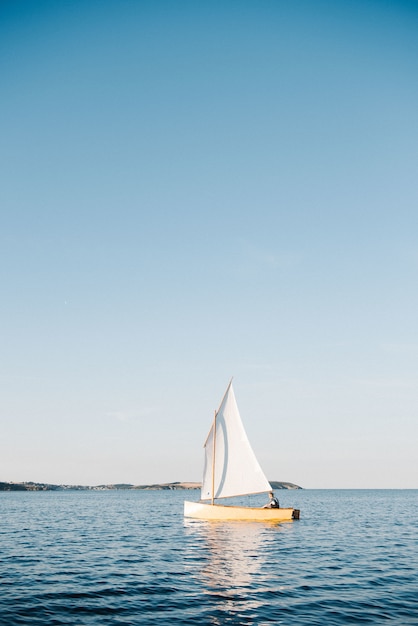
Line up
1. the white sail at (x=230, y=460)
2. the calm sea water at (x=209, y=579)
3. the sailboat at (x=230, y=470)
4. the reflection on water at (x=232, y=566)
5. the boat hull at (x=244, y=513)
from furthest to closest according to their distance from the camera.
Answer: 1. the white sail at (x=230, y=460)
2. the sailboat at (x=230, y=470)
3. the boat hull at (x=244, y=513)
4. the reflection on water at (x=232, y=566)
5. the calm sea water at (x=209, y=579)

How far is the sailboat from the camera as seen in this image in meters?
50.9

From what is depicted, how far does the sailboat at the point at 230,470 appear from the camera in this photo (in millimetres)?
50906

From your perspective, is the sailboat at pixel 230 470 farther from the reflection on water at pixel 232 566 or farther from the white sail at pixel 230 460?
the reflection on water at pixel 232 566

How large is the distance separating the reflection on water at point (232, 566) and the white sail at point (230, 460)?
12.5ft

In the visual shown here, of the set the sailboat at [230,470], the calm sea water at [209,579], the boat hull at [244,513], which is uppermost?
the sailboat at [230,470]

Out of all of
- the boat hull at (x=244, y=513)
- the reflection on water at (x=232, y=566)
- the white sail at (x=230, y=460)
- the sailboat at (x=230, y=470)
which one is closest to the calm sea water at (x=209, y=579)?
the reflection on water at (x=232, y=566)

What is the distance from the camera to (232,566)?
27656 millimetres

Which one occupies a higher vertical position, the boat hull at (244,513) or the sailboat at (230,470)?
the sailboat at (230,470)

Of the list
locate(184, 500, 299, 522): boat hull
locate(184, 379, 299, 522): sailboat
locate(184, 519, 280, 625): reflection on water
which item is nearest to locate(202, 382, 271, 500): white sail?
locate(184, 379, 299, 522): sailboat

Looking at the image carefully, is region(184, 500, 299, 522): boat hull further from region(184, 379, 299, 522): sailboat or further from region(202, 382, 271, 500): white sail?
region(202, 382, 271, 500): white sail

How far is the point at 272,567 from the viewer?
27.5 metres

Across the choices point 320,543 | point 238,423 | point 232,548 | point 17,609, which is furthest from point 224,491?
point 17,609

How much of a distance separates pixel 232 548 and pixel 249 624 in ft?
61.1

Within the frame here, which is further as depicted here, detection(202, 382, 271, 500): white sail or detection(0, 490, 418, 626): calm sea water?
detection(202, 382, 271, 500): white sail
